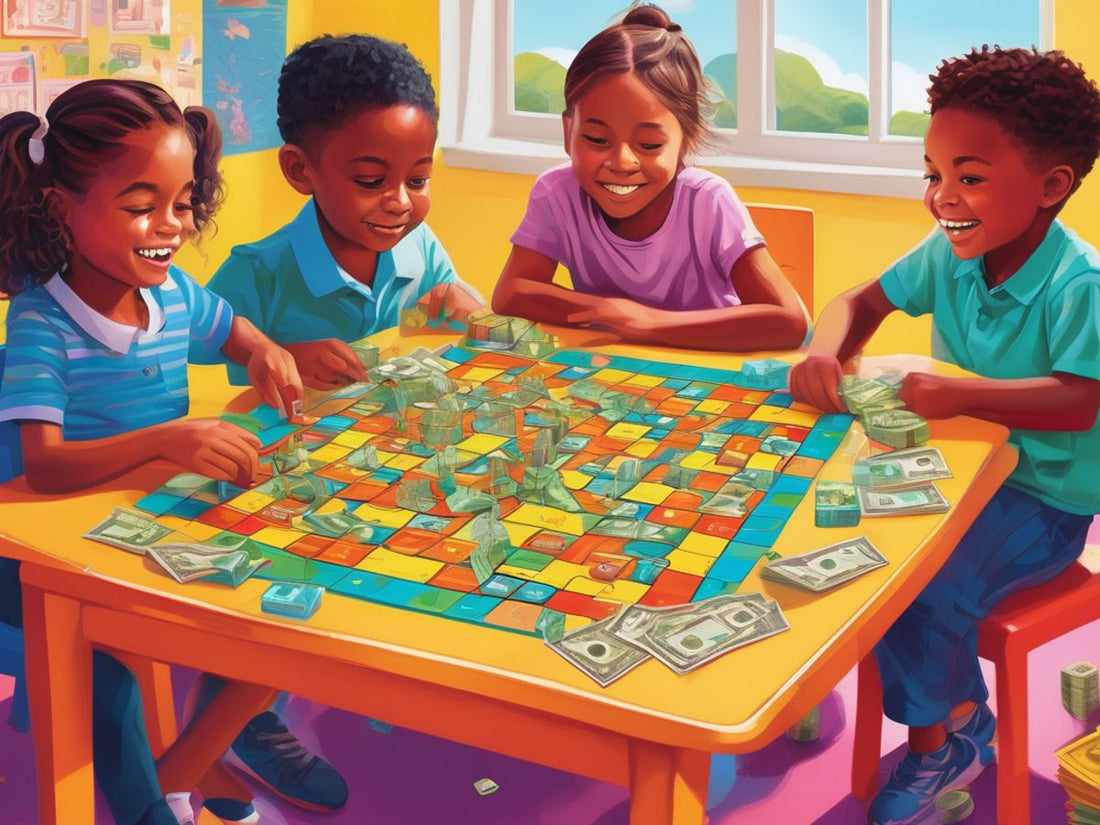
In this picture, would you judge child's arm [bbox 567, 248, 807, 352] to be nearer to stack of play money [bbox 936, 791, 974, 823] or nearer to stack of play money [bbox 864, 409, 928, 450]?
stack of play money [bbox 864, 409, 928, 450]

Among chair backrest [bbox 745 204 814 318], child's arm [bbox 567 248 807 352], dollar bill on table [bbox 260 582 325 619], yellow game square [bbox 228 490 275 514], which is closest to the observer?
dollar bill on table [bbox 260 582 325 619]

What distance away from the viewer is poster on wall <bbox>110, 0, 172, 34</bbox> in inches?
106

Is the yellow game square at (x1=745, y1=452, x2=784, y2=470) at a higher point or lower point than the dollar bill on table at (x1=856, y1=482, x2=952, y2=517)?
higher

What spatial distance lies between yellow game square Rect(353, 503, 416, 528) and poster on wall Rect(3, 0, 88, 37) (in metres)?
1.60

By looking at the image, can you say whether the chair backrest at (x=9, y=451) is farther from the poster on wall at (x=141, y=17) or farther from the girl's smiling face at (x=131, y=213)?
the poster on wall at (x=141, y=17)

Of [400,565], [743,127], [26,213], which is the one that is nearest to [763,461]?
[400,565]

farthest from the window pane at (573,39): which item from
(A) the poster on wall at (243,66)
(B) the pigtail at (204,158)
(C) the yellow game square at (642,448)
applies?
(C) the yellow game square at (642,448)

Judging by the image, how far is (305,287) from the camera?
201 centimetres

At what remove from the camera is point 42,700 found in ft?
4.27

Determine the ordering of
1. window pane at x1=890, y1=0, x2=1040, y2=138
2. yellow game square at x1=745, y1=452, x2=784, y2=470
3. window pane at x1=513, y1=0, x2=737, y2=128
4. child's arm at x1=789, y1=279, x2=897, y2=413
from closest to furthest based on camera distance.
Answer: yellow game square at x1=745, y1=452, x2=784, y2=470
child's arm at x1=789, y1=279, x2=897, y2=413
window pane at x1=890, y1=0, x2=1040, y2=138
window pane at x1=513, y1=0, x2=737, y2=128

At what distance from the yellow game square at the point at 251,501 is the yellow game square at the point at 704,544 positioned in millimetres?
453

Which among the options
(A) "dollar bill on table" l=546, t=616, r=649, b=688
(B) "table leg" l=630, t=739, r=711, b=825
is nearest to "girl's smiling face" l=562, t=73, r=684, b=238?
(A) "dollar bill on table" l=546, t=616, r=649, b=688

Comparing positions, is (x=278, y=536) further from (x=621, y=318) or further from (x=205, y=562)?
(x=621, y=318)

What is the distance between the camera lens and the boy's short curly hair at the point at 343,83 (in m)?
1.84
